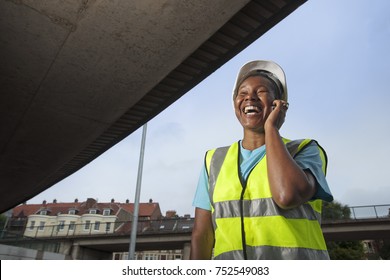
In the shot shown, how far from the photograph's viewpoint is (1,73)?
15.5ft

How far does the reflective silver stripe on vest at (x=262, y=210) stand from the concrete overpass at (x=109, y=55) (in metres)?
2.41

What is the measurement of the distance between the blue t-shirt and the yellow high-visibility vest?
3 cm

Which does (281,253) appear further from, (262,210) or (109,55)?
(109,55)

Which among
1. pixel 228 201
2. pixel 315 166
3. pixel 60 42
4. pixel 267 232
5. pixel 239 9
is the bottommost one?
pixel 267 232

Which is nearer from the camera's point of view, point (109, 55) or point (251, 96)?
point (251, 96)

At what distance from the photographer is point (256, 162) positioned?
157cm

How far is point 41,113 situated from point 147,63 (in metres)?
2.88

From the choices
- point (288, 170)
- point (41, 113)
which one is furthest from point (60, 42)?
point (288, 170)

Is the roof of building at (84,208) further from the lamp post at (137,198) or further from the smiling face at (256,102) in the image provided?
the smiling face at (256,102)

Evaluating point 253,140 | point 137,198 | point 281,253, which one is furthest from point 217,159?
point 137,198

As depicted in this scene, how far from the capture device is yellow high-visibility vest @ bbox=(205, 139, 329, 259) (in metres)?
1.35

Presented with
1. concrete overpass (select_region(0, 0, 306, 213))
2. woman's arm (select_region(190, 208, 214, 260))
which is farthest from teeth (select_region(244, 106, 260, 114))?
concrete overpass (select_region(0, 0, 306, 213))

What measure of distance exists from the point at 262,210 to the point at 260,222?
6cm

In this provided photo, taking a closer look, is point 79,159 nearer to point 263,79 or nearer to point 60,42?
point 60,42
